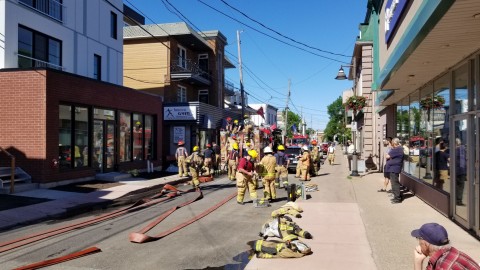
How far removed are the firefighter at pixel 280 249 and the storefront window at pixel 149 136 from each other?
1741 centimetres

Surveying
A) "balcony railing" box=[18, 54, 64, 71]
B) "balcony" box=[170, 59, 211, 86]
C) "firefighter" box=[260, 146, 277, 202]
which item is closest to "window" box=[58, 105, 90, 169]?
"balcony railing" box=[18, 54, 64, 71]

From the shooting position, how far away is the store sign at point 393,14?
37.5 ft

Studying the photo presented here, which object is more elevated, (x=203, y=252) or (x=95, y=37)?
(x=95, y=37)

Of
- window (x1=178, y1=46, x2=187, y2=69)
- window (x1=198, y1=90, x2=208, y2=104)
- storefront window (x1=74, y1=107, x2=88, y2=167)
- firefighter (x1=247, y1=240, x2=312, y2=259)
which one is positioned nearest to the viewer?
firefighter (x1=247, y1=240, x2=312, y2=259)

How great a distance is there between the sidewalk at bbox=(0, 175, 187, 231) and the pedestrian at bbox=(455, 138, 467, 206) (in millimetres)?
9241

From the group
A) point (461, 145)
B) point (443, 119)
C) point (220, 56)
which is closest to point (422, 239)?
point (461, 145)

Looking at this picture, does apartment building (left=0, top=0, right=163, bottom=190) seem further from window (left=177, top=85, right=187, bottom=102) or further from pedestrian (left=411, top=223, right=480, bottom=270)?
pedestrian (left=411, top=223, right=480, bottom=270)

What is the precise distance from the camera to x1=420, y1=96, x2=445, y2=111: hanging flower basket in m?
10.7

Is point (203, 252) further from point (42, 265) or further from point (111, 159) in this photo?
point (111, 159)

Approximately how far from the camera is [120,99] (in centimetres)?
2042

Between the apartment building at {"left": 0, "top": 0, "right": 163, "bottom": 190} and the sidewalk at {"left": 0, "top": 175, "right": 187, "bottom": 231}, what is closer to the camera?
the sidewalk at {"left": 0, "top": 175, "right": 187, "bottom": 231}

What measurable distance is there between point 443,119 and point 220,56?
1199 inches

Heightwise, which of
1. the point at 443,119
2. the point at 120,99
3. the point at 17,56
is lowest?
the point at 443,119

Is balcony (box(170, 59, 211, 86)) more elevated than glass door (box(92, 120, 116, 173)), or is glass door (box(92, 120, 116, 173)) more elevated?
balcony (box(170, 59, 211, 86))
